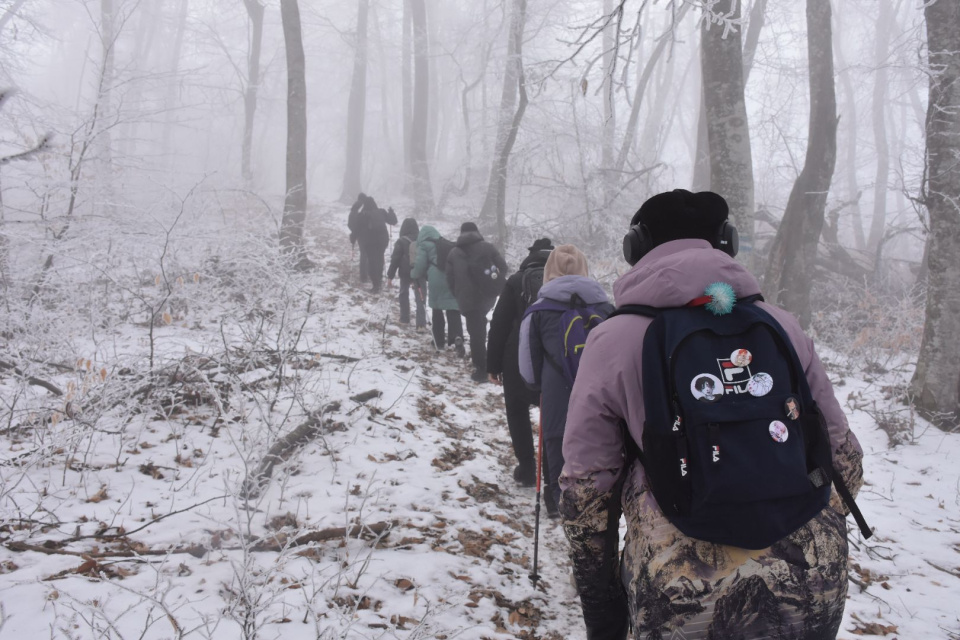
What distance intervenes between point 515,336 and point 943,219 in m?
4.97

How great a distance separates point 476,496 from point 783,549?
311 cm

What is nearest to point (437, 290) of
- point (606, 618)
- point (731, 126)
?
point (731, 126)

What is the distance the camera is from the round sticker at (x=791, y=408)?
141 centimetres

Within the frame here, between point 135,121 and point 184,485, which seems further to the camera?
point 135,121

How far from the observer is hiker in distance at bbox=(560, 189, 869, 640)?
1368mm

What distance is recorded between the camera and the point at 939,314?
5.65 m

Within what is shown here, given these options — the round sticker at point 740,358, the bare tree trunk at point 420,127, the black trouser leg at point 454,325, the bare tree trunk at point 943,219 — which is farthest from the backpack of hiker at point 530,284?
the bare tree trunk at point 420,127

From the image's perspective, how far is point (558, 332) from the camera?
3410 millimetres

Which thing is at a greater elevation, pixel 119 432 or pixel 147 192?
pixel 147 192

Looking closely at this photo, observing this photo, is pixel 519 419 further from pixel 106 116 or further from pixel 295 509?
pixel 106 116

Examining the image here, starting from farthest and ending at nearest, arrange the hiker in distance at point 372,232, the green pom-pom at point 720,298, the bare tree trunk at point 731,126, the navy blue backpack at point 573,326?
the hiker in distance at point 372,232, the bare tree trunk at point 731,126, the navy blue backpack at point 573,326, the green pom-pom at point 720,298

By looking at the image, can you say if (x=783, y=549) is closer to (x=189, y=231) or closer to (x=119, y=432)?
(x=119, y=432)

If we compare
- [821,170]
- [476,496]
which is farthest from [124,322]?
[821,170]

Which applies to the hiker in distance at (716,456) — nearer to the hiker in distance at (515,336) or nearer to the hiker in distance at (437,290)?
the hiker in distance at (515,336)
